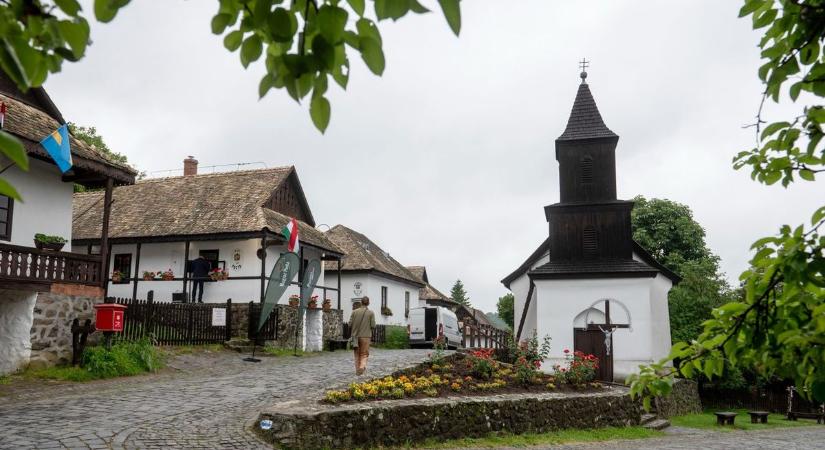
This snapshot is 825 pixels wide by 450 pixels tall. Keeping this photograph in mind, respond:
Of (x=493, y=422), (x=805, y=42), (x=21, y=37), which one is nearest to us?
(x=21, y=37)

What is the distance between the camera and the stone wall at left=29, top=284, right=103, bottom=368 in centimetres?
1462

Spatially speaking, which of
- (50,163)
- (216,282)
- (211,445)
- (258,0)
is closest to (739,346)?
(258,0)

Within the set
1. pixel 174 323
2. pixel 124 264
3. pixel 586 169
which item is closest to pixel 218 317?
pixel 174 323

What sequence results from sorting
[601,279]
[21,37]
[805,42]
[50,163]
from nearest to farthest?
1. [21,37]
2. [805,42]
3. [50,163]
4. [601,279]

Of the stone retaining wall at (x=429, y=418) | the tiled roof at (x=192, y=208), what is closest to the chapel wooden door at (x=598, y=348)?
the stone retaining wall at (x=429, y=418)

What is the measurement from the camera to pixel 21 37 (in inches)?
64.4

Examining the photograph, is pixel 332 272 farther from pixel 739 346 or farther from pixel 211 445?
pixel 739 346

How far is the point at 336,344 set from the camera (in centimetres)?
2697

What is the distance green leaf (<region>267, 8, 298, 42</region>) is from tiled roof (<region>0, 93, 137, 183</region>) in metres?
14.4

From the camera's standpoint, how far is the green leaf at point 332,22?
1844 millimetres

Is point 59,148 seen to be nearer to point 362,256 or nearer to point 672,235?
point 362,256

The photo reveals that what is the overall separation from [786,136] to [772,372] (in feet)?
3.36

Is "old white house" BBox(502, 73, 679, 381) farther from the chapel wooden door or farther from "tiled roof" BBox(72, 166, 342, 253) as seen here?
"tiled roof" BBox(72, 166, 342, 253)

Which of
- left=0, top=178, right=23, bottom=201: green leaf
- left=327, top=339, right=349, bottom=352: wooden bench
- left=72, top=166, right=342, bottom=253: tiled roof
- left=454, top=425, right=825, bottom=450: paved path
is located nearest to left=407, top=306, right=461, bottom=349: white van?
left=72, top=166, right=342, bottom=253: tiled roof
